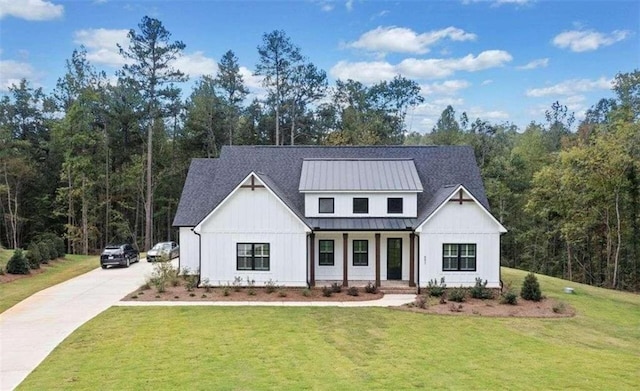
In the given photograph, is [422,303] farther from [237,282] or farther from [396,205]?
[237,282]

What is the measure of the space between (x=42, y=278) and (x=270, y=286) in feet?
42.3

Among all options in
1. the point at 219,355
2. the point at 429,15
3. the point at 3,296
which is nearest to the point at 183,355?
the point at 219,355

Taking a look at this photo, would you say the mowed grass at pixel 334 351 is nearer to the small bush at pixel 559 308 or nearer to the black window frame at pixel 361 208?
the small bush at pixel 559 308

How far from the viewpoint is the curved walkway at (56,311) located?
11.9 meters

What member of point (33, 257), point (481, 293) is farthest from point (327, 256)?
point (33, 257)

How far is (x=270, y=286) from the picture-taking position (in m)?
21.2

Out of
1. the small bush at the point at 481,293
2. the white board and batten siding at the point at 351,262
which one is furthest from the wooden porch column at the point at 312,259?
the small bush at the point at 481,293

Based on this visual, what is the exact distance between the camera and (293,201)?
24.1 metres

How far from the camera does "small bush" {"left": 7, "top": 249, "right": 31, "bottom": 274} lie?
24.6m

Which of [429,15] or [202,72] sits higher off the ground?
[202,72]

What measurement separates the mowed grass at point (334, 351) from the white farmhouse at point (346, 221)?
13.9 feet

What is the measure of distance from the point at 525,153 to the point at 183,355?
43.6 m

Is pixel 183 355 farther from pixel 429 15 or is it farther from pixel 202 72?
pixel 202 72

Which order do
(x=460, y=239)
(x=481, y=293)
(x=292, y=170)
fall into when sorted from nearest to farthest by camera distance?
1. (x=481, y=293)
2. (x=460, y=239)
3. (x=292, y=170)
